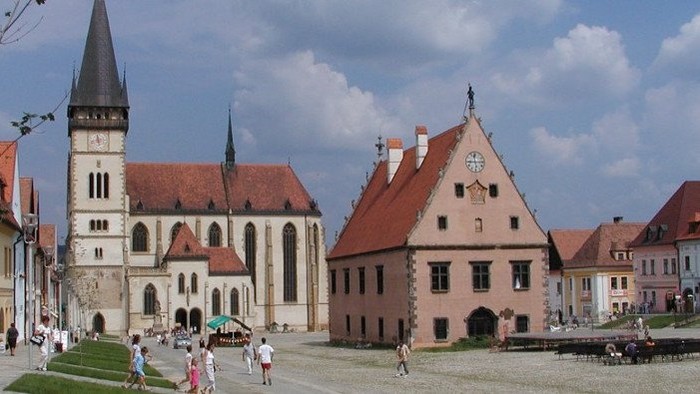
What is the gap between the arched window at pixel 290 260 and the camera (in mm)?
116125

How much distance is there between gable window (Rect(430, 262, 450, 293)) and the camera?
56.8 metres

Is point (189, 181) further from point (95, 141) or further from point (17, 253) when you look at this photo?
point (17, 253)

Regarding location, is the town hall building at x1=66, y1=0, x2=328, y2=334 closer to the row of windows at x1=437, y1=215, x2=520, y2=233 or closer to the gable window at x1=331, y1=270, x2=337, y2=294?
the gable window at x1=331, y1=270, x2=337, y2=294

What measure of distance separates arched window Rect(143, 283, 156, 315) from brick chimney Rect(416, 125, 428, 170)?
48.5 metres

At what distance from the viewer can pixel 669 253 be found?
286 ft

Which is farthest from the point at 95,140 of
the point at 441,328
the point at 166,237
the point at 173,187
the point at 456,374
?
the point at 456,374

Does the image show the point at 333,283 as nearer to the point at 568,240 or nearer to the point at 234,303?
the point at 234,303

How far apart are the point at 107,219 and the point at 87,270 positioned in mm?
5622

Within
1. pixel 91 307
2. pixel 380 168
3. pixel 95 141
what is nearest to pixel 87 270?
pixel 91 307

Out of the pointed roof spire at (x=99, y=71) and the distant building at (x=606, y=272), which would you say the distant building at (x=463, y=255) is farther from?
the pointed roof spire at (x=99, y=71)

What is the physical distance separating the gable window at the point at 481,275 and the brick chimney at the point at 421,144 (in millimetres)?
8594

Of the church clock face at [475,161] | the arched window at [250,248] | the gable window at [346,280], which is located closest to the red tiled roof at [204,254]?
the arched window at [250,248]

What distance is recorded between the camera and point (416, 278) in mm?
56219

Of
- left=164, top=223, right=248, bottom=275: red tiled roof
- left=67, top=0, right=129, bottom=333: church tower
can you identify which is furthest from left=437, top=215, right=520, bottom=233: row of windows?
left=67, top=0, right=129, bottom=333: church tower
